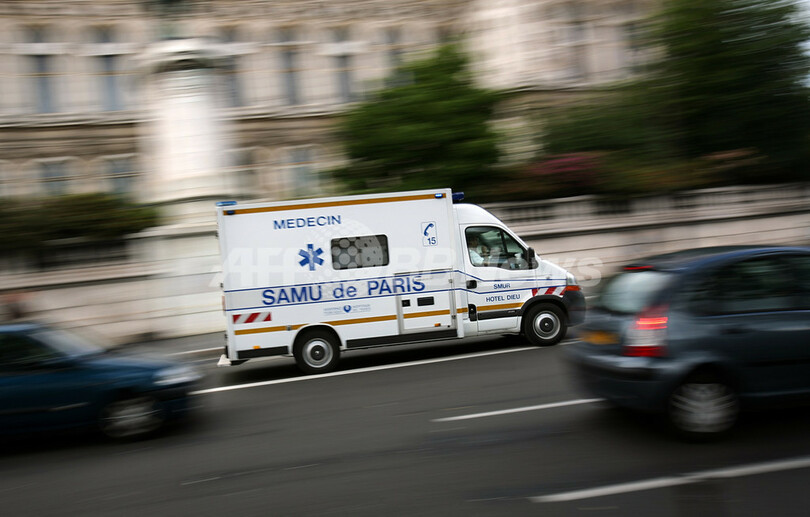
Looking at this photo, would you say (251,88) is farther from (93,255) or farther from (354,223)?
(354,223)

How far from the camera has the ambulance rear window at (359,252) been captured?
11094 millimetres

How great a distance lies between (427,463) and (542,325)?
240 inches

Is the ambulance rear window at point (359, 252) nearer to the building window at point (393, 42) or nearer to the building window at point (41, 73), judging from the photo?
the building window at point (393, 42)

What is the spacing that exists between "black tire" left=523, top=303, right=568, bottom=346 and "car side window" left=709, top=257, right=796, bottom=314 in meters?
5.79

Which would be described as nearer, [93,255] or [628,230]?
[93,255]

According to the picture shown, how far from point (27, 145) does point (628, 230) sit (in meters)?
24.4

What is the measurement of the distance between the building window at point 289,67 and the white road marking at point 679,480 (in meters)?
31.3

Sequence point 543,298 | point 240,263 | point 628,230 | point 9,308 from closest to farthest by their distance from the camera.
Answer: point 240,263
point 543,298
point 9,308
point 628,230

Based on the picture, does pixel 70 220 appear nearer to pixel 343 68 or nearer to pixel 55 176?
pixel 55 176

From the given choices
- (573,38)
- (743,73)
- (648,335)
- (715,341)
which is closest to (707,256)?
(715,341)

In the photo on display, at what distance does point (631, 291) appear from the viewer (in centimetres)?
636

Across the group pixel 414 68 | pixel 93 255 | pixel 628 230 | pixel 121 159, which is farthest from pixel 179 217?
pixel 121 159

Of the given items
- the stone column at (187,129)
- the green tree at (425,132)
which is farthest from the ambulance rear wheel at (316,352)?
the green tree at (425,132)

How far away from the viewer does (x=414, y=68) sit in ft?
72.9
